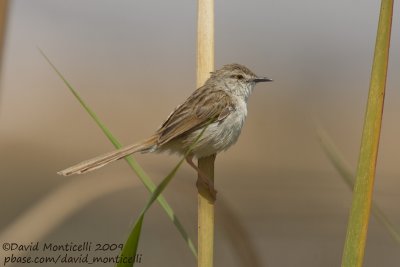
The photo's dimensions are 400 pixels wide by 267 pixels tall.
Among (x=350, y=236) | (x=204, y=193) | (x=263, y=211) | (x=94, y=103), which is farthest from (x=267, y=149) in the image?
(x=350, y=236)

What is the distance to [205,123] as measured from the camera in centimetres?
232

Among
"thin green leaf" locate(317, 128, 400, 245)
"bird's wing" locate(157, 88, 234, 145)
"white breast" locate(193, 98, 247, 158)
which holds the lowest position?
"white breast" locate(193, 98, 247, 158)

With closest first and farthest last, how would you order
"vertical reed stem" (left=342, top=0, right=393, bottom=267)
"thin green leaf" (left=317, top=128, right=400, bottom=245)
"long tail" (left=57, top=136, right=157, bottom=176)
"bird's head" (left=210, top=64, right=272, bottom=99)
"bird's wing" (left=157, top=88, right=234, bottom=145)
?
"vertical reed stem" (left=342, top=0, right=393, bottom=267) < "thin green leaf" (left=317, top=128, right=400, bottom=245) < "long tail" (left=57, top=136, right=157, bottom=176) < "bird's wing" (left=157, top=88, right=234, bottom=145) < "bird's head" (left=210, top=64, right=272, bottom=99)

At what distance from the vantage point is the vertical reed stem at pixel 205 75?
149cm

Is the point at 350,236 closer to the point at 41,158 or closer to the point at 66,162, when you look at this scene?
→ the point at 66,162

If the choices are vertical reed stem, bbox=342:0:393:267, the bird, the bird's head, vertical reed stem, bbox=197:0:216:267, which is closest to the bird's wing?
the bird

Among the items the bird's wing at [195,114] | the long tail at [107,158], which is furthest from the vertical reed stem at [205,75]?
the bird's wing at [195,114]

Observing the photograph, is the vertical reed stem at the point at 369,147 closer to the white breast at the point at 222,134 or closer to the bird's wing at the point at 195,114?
the white breast at the point at 222,134

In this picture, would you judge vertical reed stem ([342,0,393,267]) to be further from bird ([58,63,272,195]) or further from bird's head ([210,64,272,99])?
bird's head ([210,64,272,99])

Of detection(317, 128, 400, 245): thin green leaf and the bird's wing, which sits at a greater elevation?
detection(317, 128, 400, 245): thin green leaf

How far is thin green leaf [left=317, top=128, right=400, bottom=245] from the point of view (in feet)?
4.36

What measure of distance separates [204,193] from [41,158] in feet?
14.7

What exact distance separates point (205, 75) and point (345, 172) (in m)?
0.54

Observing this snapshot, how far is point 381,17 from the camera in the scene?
1.14 m
